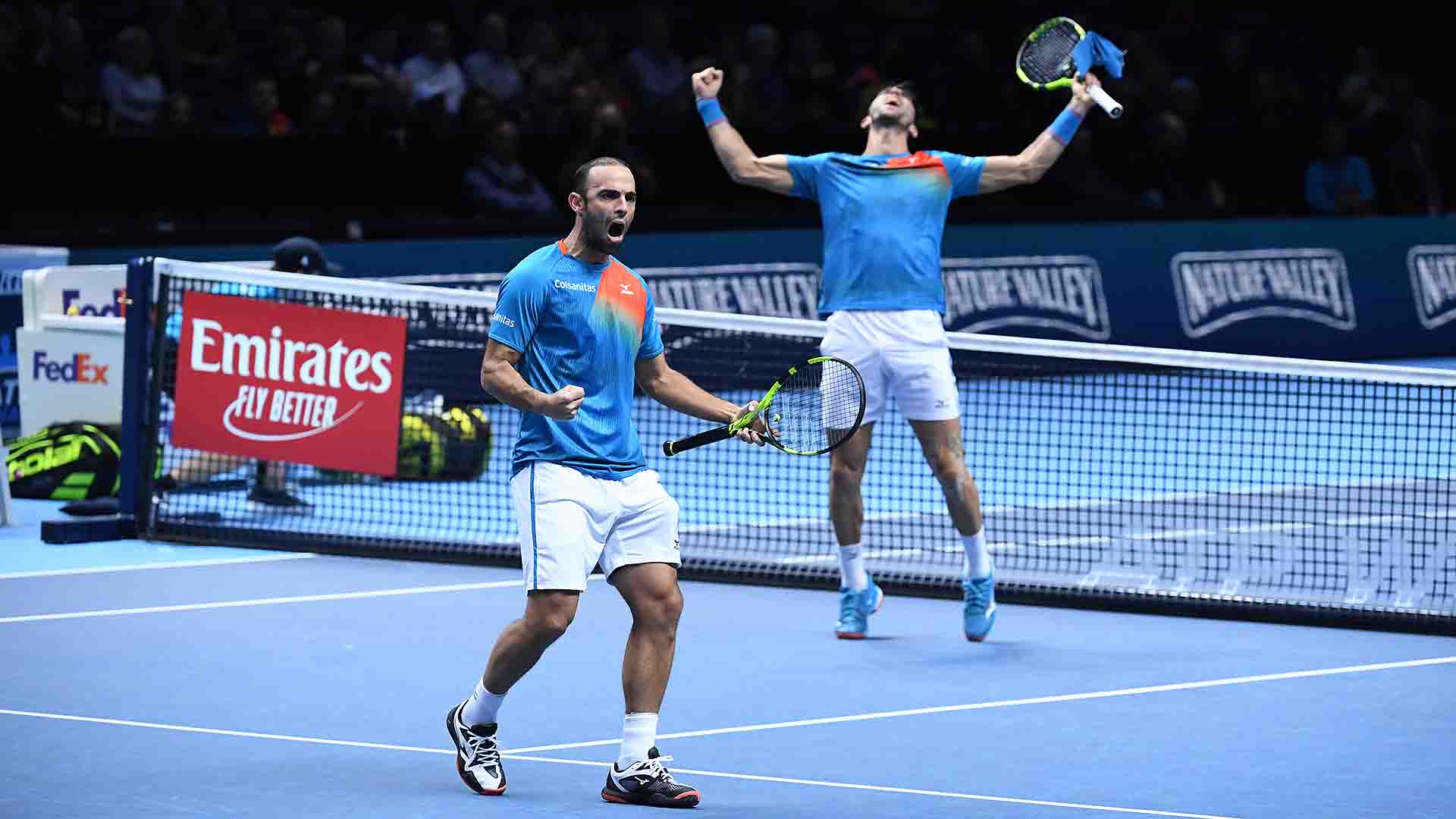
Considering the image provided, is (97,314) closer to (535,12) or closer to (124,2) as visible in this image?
(124,2)

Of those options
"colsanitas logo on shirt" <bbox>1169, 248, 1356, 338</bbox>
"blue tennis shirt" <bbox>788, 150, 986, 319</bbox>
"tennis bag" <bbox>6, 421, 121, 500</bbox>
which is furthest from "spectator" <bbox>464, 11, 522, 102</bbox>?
"blue tennis shirt" <bbox>788, 150, 986, 319</bbox>

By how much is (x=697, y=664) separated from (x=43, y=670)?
93.6 inches

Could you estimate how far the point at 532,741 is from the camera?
7402mm

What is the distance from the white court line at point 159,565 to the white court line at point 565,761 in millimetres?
2919

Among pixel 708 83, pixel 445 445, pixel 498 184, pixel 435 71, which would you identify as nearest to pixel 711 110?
pixel 708 83

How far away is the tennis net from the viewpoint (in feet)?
33.6

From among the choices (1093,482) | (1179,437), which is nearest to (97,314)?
(1093,482)

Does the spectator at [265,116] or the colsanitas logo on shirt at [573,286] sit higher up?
the spectator at [265,116]

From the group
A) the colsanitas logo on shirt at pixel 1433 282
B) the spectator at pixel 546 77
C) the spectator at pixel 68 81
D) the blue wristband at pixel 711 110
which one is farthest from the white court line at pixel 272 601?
the colsanitas logo on shirt at pixel 1433 282

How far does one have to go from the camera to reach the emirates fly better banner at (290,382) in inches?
458

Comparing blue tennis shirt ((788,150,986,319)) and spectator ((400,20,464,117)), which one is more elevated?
spectator ((400,20,464,117))

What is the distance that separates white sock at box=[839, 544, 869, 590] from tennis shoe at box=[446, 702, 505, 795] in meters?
2.88

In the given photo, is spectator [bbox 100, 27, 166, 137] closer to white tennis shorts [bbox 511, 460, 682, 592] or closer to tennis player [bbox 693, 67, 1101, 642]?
tennis player [bbox 693, 67, 1101, 642]

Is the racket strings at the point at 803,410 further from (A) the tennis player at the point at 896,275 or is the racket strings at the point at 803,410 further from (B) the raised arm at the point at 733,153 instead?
(B) the raised arm at the point at 733,153
